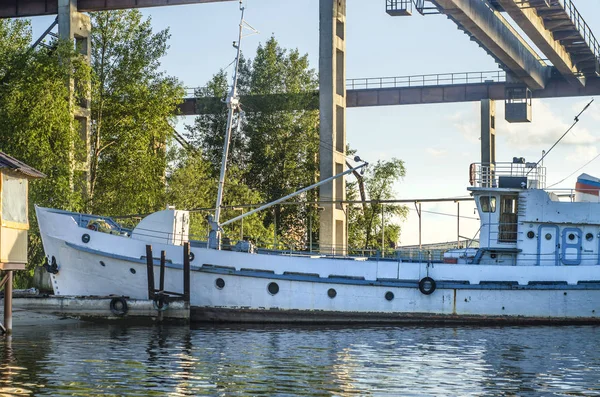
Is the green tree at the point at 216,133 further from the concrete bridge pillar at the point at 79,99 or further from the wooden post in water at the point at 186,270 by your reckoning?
the wooden post in water at the point at 186,270

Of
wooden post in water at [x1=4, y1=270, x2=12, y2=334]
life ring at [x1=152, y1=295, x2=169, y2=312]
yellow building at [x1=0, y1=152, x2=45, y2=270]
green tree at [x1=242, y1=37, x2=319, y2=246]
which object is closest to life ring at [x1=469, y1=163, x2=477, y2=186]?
life ring at [x1=152, y1=295, x2=169, y2=312]

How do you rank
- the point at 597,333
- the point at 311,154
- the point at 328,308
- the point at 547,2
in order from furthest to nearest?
the point at 311,154, the point at 547,2, the point at 328,308, the point at 597,333

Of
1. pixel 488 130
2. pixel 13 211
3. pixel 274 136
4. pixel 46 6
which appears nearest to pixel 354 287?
pixel 13 211

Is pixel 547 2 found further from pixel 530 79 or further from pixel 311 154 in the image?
pixel 311 154

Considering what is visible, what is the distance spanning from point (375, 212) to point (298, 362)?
49839mm

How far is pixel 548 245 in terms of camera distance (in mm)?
38500

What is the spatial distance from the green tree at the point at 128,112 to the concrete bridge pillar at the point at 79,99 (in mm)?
1829

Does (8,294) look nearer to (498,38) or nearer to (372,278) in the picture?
(372,278)

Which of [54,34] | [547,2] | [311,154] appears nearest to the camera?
[547,2]

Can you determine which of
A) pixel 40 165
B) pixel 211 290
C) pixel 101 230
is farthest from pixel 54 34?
pixel 211 290

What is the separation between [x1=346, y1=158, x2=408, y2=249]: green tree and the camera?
74875 millimetres

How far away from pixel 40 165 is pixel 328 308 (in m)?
20.6

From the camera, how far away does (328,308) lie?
37688 millimetres

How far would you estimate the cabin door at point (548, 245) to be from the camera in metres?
38.4
